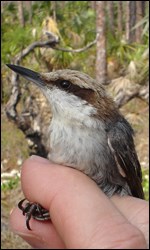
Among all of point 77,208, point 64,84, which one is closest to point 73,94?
point 64,84

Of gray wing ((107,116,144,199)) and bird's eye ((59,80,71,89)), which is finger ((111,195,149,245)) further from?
bird's eye ((59,80,71,89))

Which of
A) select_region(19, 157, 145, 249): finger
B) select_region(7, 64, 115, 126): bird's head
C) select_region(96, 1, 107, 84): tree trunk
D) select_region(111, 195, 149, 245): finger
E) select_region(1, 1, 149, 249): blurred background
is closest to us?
select_region(19, 157, 145, 249): finger

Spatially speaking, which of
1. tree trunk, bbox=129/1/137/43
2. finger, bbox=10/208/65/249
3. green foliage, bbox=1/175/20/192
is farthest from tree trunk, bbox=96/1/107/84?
tree trunk, bbox=129/1/137/43

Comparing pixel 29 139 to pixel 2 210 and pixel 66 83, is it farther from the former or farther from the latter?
pixel 66 83

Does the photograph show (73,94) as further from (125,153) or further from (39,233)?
(39,233)

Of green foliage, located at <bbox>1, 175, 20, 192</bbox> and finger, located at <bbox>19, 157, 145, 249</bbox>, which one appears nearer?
finger, located at <bbox>19, 157, 145, 249</bbox>

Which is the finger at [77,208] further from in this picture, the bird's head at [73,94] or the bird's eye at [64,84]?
the bird's eye at [64,84]
